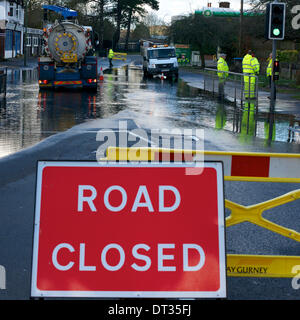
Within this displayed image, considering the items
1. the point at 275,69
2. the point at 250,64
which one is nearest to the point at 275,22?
the point at 275,69

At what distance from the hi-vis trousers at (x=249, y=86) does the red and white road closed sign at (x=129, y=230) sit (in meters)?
18.9

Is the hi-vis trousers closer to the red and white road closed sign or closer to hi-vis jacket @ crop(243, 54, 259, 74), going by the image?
hi-vis jacket @ crop(243, 54, 259, 74)

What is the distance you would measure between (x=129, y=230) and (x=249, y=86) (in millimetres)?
19405

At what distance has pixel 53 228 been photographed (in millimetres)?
4406

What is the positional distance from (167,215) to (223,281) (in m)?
0.57

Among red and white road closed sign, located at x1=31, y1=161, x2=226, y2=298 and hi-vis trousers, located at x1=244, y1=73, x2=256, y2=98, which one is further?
hi-vis trousers, located at x1=244, y1=73, x2=256, y2=98

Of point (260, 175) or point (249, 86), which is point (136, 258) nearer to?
point (260, 175)

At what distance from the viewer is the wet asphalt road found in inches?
237

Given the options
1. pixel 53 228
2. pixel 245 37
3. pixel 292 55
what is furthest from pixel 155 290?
pixel 245 37

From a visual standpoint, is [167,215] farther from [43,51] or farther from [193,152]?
[43,51]

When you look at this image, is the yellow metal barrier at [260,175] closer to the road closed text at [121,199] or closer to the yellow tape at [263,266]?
the yellow tape at [263,266]

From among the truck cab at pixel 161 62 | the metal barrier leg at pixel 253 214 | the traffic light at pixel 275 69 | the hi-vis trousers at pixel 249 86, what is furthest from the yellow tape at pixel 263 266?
the truck cab at pixel 161 62

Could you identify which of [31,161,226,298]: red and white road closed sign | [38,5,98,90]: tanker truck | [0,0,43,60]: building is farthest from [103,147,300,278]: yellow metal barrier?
[0,0,43,60]: building

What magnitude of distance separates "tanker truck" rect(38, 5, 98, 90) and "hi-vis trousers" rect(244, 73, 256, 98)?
868cm
